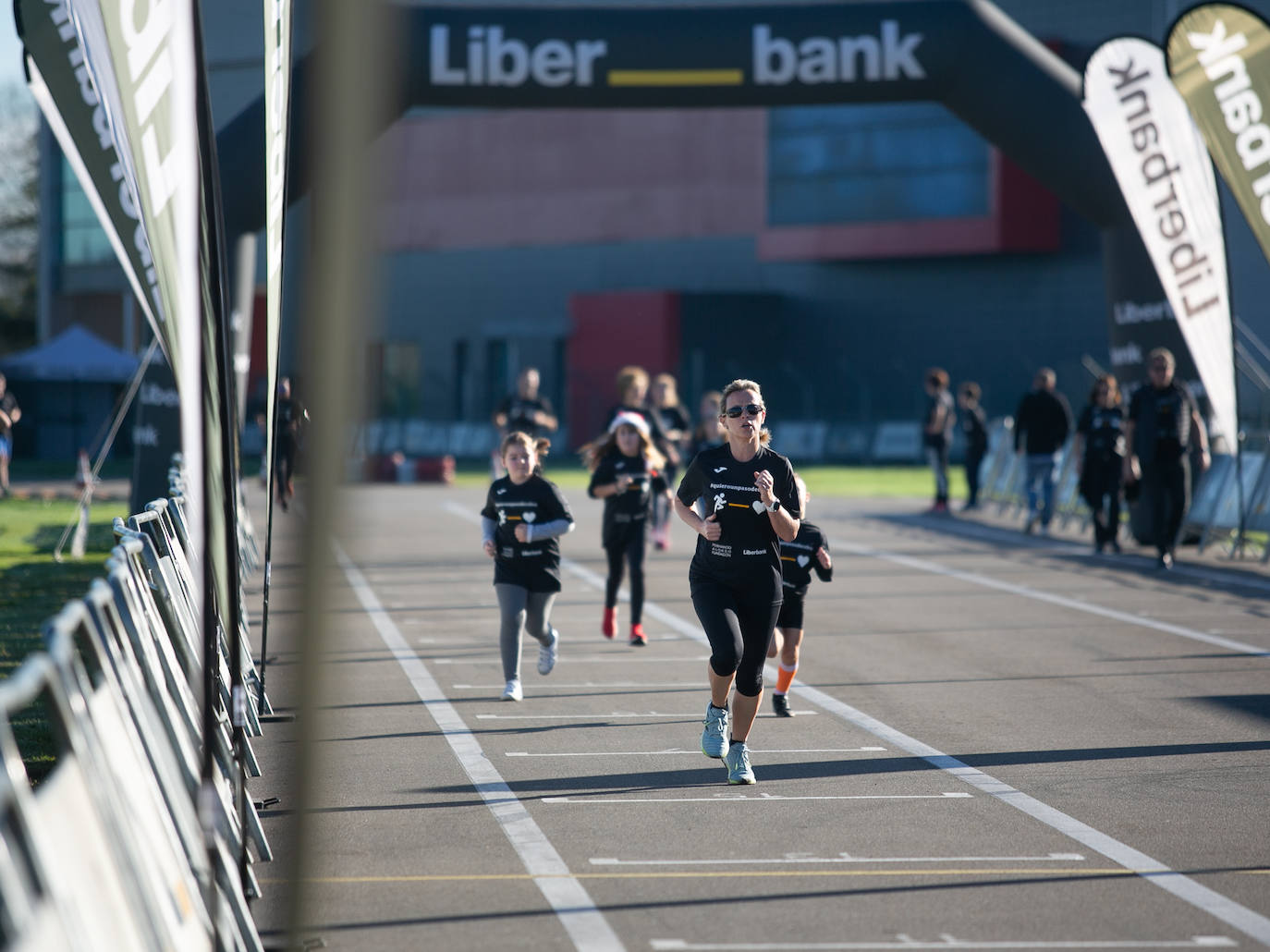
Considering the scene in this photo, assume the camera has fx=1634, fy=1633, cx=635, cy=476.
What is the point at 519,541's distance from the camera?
9742 millimetres

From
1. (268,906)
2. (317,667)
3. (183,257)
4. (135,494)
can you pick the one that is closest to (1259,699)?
(268,906)

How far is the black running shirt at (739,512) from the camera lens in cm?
768

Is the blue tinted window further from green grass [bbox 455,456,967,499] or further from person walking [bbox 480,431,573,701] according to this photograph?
person walking [bbox 480,431,573,701]

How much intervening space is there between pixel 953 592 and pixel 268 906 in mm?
10674

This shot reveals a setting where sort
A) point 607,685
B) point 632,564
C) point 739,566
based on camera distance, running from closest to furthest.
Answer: point 739,566
point 607,685
point 632,564

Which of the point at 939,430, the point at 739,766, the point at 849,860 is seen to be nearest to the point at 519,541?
the point at 739,766

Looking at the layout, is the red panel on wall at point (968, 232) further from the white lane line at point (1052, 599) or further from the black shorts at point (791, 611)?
the black shorts at point (791, 611)

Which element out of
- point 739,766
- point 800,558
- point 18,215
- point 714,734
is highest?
point 18,215

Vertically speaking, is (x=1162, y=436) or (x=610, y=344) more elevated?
(x=610, y=344)

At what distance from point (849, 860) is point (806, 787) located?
50.0 inches

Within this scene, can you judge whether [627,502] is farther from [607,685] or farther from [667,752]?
[667,752]

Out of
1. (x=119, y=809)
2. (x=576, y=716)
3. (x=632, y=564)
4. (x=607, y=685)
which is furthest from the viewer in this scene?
(x=632, y=564)

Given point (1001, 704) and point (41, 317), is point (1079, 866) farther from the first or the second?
point (41, 317)

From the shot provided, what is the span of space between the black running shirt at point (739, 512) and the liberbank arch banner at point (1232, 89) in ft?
27.3
